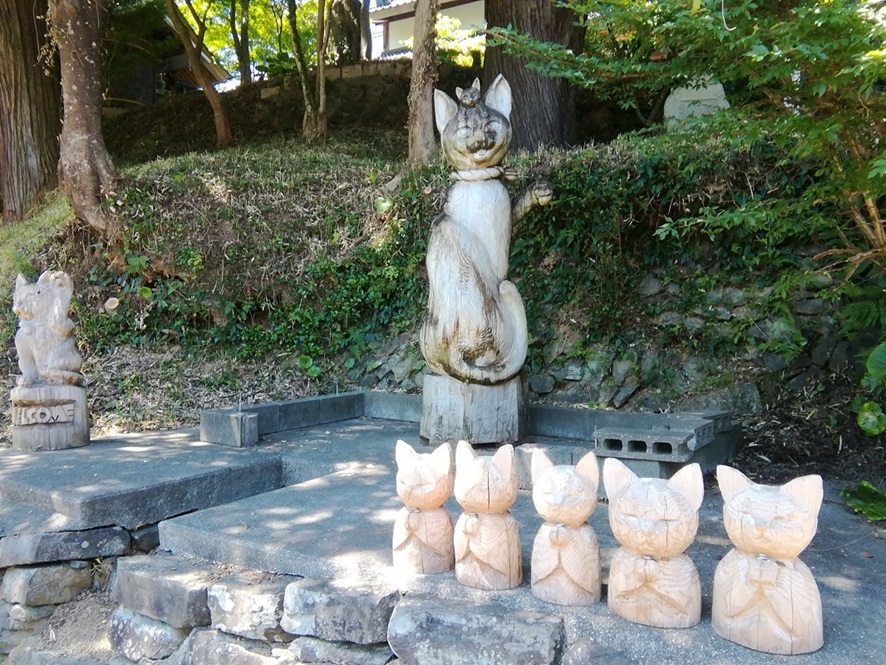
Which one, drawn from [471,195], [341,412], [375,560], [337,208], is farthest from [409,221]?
[375,560]

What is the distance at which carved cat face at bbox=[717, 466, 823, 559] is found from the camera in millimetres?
2133

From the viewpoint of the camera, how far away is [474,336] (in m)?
4.36

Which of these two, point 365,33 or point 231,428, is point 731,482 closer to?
point 231,428

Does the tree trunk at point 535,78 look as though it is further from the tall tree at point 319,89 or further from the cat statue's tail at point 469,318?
the cat statue's tail at point 469,318

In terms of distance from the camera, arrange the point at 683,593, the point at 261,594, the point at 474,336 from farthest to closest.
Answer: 1. the point at 474,336
2. the point at 261,594
3. the point at 683,593

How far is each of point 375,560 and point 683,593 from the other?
1.24 m

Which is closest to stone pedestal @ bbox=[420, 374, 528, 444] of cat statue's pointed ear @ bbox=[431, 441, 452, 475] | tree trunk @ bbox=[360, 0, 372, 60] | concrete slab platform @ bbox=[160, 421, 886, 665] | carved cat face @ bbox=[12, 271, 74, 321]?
concrete slab platform @ bbox=[160, 421, 886, 665]

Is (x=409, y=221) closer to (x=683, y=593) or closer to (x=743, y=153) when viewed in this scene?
(x=743, y=153)

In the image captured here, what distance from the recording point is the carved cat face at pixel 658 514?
226 cm

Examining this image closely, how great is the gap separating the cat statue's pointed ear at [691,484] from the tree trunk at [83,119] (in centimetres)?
680

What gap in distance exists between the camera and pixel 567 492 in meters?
2.45

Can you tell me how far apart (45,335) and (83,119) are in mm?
3254

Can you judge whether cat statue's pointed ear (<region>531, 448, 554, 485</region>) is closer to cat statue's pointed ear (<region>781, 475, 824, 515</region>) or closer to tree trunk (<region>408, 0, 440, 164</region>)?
cat statue's pointed ear (<region>781, 475, 824, 515</region>)

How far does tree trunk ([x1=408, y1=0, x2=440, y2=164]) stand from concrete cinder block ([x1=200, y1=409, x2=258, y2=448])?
358 cm
